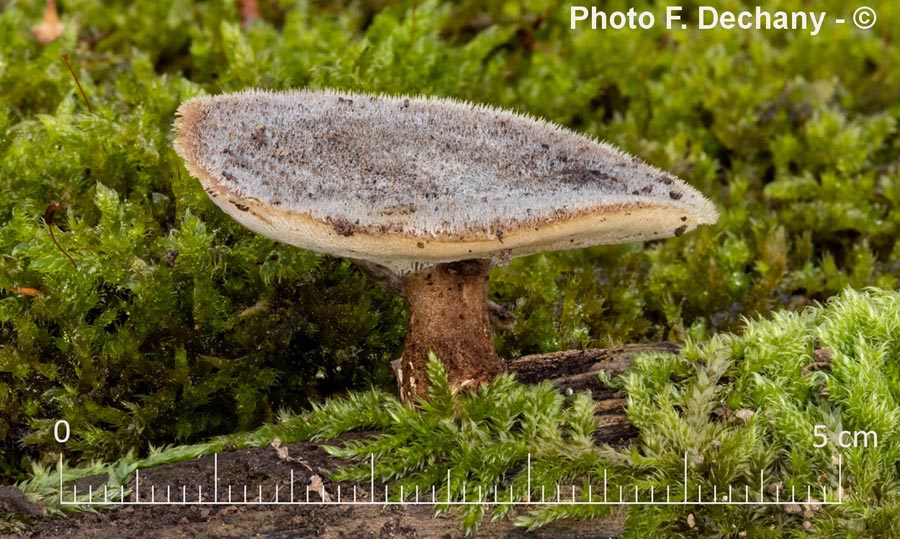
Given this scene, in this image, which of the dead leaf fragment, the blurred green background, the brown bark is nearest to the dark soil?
the dead leaf fragment

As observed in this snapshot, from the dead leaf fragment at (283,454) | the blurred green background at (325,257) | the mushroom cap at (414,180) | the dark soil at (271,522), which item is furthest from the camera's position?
the blurred green background at (325,257)

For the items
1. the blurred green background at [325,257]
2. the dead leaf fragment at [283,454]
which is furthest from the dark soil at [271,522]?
the blurred green background at [325,257]

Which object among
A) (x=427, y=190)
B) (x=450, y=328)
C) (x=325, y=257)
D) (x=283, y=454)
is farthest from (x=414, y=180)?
(x=325, y=257)

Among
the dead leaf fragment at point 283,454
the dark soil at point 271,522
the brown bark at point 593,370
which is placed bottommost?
the dark soil at point 271,522

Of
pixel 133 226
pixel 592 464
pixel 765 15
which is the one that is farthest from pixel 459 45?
pixel 592 464

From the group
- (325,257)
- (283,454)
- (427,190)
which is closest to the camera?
(427,190)

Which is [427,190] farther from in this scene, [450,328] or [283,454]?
[283,454]

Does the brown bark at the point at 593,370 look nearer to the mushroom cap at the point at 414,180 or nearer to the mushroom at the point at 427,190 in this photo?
the mushroom at the point at 427,190
